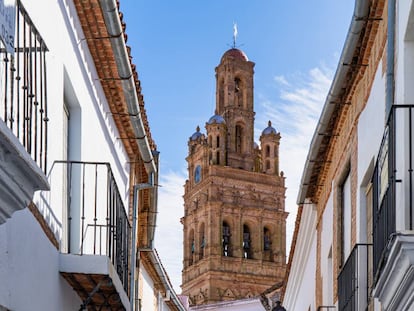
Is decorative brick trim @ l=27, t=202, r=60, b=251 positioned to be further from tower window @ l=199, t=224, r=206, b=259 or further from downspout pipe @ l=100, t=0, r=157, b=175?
→ tower window @ l=199, t=224, r=206, b=259

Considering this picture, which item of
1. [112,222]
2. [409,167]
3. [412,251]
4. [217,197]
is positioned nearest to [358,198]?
[112,222]

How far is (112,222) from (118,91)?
2.01 m

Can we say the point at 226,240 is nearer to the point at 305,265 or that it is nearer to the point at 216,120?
the point at 216,120

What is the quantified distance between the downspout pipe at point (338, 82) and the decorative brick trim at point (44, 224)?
3.17 metres

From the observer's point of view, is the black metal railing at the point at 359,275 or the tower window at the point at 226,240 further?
the tower window at the point at 226,240

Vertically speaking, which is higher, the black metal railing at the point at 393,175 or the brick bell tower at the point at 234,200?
the brick bell tower at the point at 234,200

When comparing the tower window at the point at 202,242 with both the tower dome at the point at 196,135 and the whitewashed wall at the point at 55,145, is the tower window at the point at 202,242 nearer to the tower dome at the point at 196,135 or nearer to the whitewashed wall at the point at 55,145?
the tower dome at the point at 196,135

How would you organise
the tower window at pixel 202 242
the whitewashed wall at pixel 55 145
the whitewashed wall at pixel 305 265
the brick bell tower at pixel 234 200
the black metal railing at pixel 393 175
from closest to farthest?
the black metal railing at pixel 393 175 < the whitewashed wall at pixel 55 145 < the whitewashed wall at pixel 305 265 < the brick bell tower at pixel 234 200 < the tower window at pixel 202 242

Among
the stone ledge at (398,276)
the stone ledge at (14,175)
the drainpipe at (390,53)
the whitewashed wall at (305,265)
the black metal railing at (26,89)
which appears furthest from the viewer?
the whitewashed wall at (305,265)

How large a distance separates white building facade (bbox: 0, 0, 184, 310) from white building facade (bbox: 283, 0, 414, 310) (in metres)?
2.21

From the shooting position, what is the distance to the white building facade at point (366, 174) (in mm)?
7555

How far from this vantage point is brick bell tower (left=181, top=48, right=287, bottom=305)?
8206cm

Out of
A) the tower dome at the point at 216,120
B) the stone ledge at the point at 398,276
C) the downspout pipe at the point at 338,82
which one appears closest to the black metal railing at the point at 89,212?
the downspout pipe at the point at 338,82

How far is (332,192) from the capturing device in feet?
46.5
